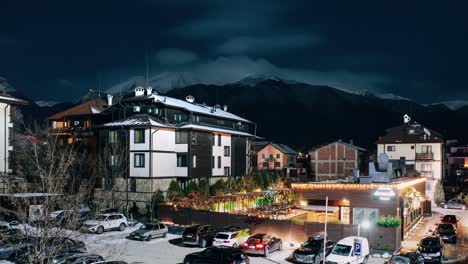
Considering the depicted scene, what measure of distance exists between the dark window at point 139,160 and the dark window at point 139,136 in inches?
57.6

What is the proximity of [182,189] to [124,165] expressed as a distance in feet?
22.6

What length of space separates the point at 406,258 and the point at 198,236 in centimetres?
1357

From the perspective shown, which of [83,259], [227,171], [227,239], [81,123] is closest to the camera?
[83,259]

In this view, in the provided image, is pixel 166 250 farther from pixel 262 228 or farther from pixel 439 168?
pixel 439 168

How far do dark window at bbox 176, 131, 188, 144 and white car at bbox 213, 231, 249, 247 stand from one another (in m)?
21.4

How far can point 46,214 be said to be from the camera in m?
13.8

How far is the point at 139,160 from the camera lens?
1866 inches

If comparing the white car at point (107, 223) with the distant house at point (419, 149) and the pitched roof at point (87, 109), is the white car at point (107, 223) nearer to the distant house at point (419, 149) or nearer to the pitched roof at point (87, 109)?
the pitched roof at point (87, 109)

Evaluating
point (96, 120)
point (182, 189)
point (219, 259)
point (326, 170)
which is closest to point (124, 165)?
point (182, 189)

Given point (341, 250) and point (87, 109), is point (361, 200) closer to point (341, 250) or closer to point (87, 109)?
point (341, 250)

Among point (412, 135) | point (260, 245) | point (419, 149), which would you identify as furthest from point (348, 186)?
point (412, 135)

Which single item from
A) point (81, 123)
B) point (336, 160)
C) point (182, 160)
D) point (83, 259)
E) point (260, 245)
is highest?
point (81, 123)

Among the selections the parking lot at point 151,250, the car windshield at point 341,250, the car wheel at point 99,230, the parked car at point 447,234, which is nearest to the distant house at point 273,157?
the parked car at point 447,234

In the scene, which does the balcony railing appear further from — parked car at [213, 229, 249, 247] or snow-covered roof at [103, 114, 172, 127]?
parked car at [213, 229, 249, 247]
